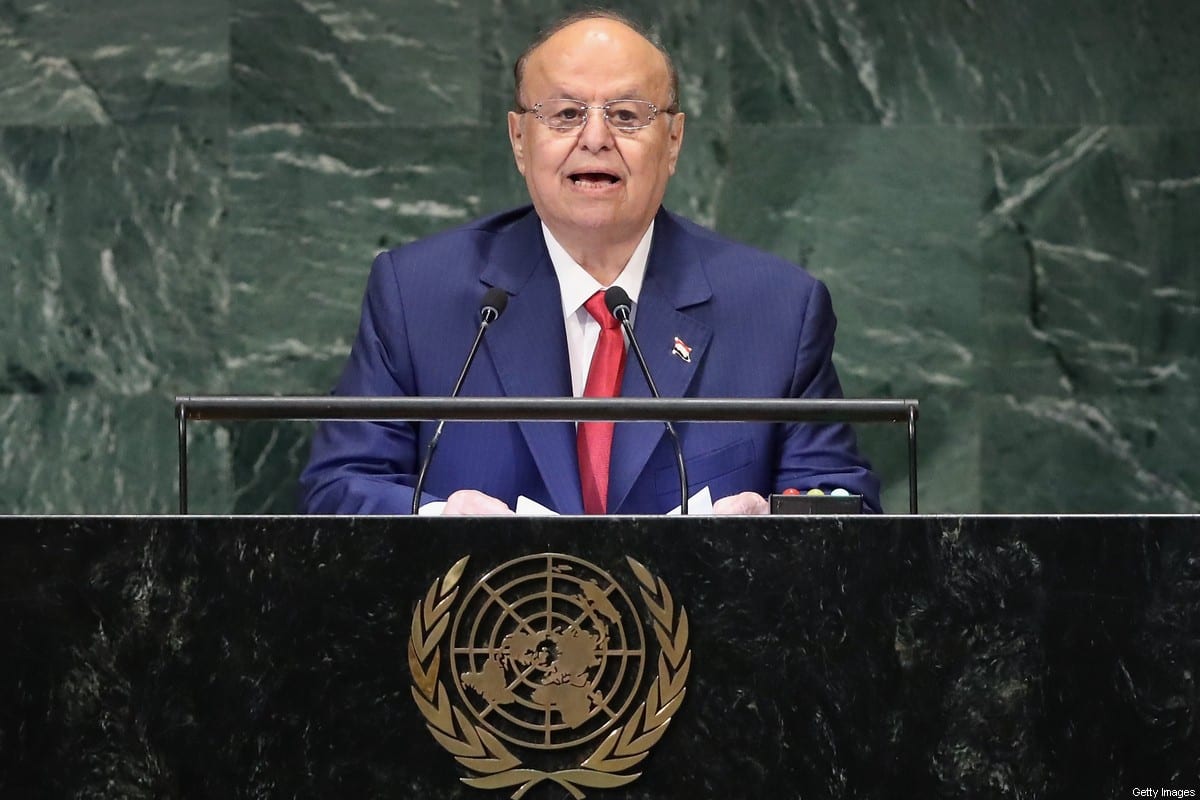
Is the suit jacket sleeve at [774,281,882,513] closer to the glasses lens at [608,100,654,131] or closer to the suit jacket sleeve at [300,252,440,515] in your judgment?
the glasses lens at [608,100,654,131]

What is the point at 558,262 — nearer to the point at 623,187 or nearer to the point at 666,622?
the point at 623,187

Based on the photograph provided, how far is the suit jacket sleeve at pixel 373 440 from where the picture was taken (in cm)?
296

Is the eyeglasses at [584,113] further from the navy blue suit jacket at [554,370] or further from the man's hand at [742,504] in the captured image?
the man's hand at [742,504]

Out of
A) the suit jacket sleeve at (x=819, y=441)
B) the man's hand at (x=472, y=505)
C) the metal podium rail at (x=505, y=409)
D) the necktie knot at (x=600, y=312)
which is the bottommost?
the man's hand at (x=472, y=505)

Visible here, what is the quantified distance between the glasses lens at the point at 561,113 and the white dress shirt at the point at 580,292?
0.21m

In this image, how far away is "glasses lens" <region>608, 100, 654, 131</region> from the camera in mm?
3256

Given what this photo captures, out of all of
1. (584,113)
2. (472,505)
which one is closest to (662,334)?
(584,113)

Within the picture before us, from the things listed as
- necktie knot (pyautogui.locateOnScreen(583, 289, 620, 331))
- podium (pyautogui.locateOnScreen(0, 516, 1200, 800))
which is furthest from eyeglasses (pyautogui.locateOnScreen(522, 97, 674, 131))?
podium (pyautogui.locateOnScreen(0, 516, 1200, 800))

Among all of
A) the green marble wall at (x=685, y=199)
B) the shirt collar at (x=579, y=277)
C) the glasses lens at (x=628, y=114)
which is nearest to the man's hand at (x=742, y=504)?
the shirt collar at (x=579, y=277)

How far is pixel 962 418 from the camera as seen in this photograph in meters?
4.94

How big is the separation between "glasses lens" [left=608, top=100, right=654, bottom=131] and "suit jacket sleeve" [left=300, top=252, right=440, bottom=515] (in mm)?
505

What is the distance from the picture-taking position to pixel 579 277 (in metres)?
3.32

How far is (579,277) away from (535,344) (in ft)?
0.61

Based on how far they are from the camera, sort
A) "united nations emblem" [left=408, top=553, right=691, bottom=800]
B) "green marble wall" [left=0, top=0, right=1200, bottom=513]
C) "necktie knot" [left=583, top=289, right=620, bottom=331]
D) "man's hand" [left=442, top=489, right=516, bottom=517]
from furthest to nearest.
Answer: "green marble wall" [left=0, top=0, right=1200, bottom=513]
"necktie knot" [left=583, top=289, right=620, bottom=331]
"man's hand" [left=442, top=489, right=516, bottom=517]
"united nations emblem" [left=408, top=553, right=691, bottom=800]
